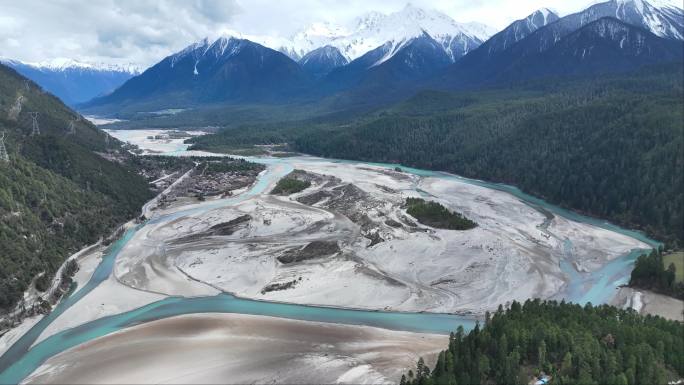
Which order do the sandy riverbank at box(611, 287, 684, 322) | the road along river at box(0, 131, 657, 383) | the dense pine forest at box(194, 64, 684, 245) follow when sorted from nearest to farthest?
the road along river at box(0, 131, 657, 383)
the sandy riverbank at box(611, 287, 684, 322)
the dense pine forest at box(194, 64, 684, 245)

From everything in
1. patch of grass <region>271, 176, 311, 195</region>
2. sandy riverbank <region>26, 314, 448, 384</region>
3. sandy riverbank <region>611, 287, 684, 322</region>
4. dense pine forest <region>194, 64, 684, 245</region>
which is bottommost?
sandy riverbank <region>26, 314, 448, 384</region>

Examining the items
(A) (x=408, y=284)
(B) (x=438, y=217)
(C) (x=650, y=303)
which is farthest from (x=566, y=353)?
(B) (x=438, y=217)

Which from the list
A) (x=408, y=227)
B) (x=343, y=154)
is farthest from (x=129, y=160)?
(x=408, y=227)

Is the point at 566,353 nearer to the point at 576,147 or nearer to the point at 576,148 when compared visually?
the point at 576,148

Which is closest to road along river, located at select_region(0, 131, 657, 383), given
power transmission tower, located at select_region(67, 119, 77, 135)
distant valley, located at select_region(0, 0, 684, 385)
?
distant valley, located at select_region(0, 0, 684, 385)

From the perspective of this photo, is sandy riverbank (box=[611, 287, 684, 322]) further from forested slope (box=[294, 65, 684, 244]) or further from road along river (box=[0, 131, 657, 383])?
forested slope (box=[294, 65, 684, 244])

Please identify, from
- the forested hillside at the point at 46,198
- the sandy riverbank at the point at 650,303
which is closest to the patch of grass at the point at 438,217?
the sandy riverbank at the point at 650,303
